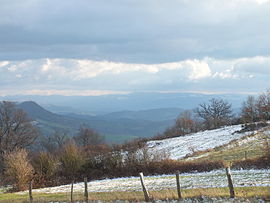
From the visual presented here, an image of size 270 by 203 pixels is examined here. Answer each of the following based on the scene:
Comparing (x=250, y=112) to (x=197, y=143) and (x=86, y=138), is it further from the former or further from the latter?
(x=86, y=138)

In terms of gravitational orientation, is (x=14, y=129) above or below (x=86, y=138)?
above

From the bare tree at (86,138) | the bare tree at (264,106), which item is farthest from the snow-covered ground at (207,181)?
the bare tree at (86,138)

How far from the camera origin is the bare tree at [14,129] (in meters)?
72.7

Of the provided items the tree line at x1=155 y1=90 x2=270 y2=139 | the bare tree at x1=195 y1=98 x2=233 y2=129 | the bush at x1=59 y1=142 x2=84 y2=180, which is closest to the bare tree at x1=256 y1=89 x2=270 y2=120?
the tree line at x1=155 y1=90 x2=270 y2=139

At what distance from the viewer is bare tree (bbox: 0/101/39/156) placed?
7269cm

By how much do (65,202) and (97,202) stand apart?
3.60 meters

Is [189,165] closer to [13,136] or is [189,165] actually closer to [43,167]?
[43,167]

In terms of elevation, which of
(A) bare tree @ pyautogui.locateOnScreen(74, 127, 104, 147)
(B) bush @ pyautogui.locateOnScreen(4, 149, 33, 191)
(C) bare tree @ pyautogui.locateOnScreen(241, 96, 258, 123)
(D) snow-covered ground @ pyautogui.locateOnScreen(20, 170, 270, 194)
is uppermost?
(C) bare tree @ pyautogui.locateOnScreen(241, 96, 258, 123)

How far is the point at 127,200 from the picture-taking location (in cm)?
2139

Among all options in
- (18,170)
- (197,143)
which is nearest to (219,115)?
(197,143)

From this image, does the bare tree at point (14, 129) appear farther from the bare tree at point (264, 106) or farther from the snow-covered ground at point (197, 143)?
→ the bare tree at point (264, 106)

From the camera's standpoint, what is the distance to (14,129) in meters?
74.2

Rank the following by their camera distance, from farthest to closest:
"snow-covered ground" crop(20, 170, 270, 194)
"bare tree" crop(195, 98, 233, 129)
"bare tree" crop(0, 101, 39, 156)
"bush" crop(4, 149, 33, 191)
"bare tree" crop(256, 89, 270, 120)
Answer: "bare tree" crop(195, 98, 233, 129), "bare tree" crop(256, 89, 270, 120), "bare tree" crop(0, 101, 39, 156), "bush" crop(4, 149, 33, 191), "snow-covered ground" crop(20, 170, 270, 194)

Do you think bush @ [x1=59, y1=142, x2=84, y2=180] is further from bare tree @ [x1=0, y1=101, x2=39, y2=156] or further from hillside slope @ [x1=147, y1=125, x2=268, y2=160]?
bare tree @ [x1=0, y1=101, x2=39, y2=156]
